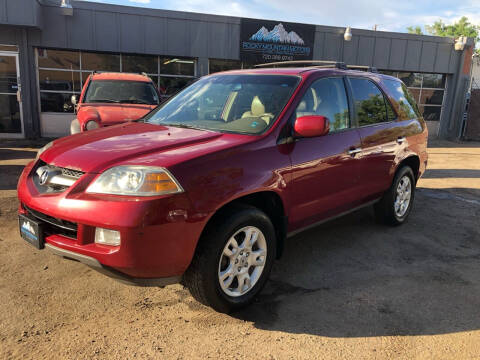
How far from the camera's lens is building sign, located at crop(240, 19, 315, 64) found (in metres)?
14.8

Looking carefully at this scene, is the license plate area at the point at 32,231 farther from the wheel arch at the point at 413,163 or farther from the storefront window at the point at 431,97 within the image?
the storefront window at the point at 431,97

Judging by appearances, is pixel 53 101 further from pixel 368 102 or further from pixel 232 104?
pixel 368 102

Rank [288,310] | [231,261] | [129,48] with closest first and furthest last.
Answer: [231,261], [288,310], [129,48]

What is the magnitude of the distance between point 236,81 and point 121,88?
499cm

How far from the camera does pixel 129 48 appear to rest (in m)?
13.5

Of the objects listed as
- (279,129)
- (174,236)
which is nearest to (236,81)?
(279,129)

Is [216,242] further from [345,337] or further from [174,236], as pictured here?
[345,337]

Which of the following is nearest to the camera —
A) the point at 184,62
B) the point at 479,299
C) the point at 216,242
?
the point at 216,242

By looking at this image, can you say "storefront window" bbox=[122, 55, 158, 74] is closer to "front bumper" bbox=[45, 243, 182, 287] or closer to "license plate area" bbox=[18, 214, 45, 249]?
"license plate area" bbox=[18, 214, 45, 249]

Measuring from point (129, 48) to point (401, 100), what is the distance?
10.9 metres

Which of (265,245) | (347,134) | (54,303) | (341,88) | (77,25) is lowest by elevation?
(54,303)

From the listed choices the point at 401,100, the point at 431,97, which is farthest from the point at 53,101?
the point at 431,97

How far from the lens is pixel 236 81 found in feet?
12.8

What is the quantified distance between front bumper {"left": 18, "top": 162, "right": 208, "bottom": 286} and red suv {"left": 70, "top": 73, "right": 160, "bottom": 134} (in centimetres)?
455
